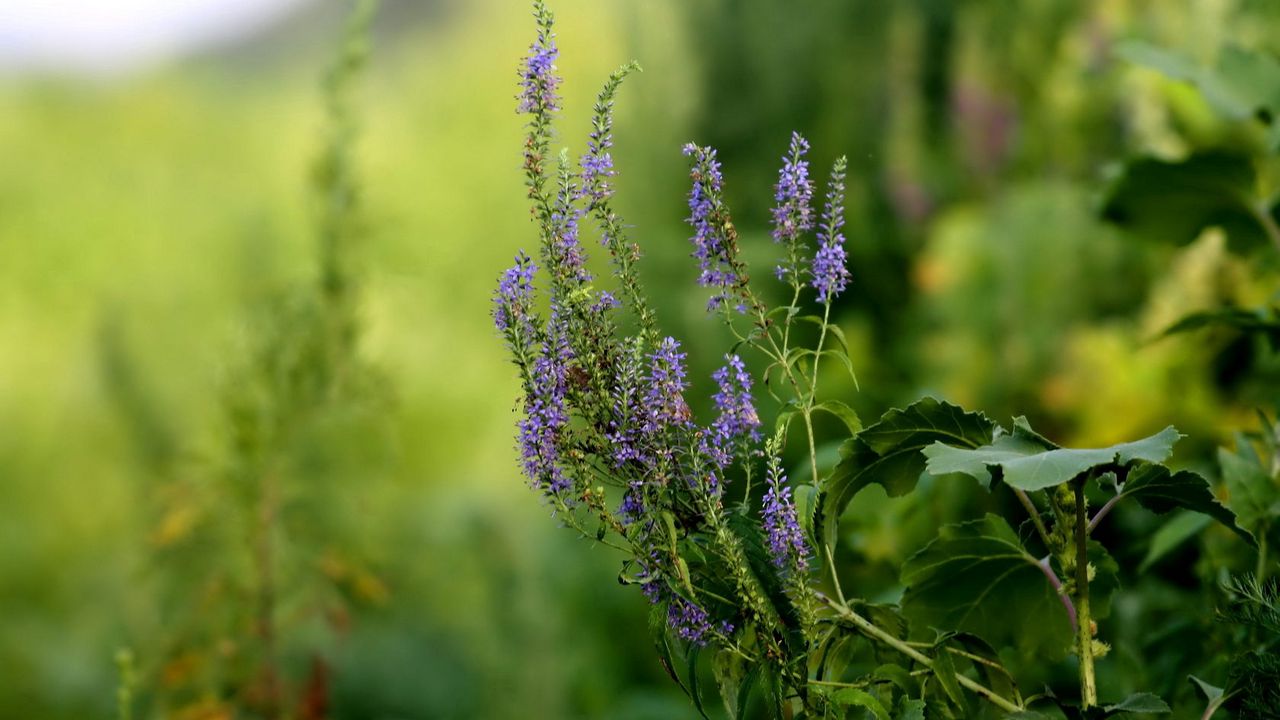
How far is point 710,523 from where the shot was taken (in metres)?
0.90

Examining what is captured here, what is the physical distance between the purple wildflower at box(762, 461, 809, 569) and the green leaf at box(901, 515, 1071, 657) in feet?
0.48

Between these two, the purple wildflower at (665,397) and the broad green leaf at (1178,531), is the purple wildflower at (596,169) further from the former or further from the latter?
the broad green leaf at (1178,531)

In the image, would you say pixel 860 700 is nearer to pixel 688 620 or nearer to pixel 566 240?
pixel 688 620

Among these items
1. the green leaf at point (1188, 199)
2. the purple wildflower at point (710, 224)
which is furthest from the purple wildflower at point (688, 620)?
the green leaf at point (1188, 199)

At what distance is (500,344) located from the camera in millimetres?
1688

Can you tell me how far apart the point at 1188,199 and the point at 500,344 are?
94cm

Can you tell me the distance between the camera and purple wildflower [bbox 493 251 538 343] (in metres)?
0.92

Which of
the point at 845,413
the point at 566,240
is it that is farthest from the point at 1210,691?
the point at 566,240

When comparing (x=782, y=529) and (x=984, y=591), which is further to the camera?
(x=984, y=591)

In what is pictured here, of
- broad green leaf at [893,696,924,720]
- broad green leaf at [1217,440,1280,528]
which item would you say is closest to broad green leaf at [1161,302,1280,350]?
broad green leaf at [1217,440,1280,528]

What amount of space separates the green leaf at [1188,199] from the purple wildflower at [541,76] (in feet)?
3.20

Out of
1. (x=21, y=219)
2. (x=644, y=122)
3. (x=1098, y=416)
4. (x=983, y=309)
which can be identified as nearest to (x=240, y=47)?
(x=21, y=219)

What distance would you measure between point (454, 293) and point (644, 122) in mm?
2465

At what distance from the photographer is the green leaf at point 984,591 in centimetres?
102
